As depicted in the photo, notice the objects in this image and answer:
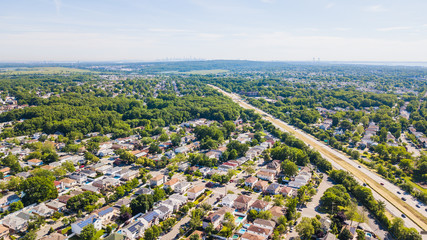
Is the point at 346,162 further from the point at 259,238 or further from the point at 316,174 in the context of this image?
the point at 259,238

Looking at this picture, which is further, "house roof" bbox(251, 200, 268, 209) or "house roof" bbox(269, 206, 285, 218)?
"house roof" bbox(251, 200, 268, 209)

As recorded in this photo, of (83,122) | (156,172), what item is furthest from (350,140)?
(83,122)

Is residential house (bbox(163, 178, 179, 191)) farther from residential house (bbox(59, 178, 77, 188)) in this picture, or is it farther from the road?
the road

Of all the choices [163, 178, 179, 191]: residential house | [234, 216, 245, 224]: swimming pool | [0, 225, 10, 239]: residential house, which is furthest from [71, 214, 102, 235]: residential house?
[234, 216, 245, 224]: swimming pool

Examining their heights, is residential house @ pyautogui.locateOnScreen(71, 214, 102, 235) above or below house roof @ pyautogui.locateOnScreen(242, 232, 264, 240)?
above

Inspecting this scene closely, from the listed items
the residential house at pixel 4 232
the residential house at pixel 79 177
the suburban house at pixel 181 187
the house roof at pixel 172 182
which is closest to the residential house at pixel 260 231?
the suburban house at pixel 181 187
